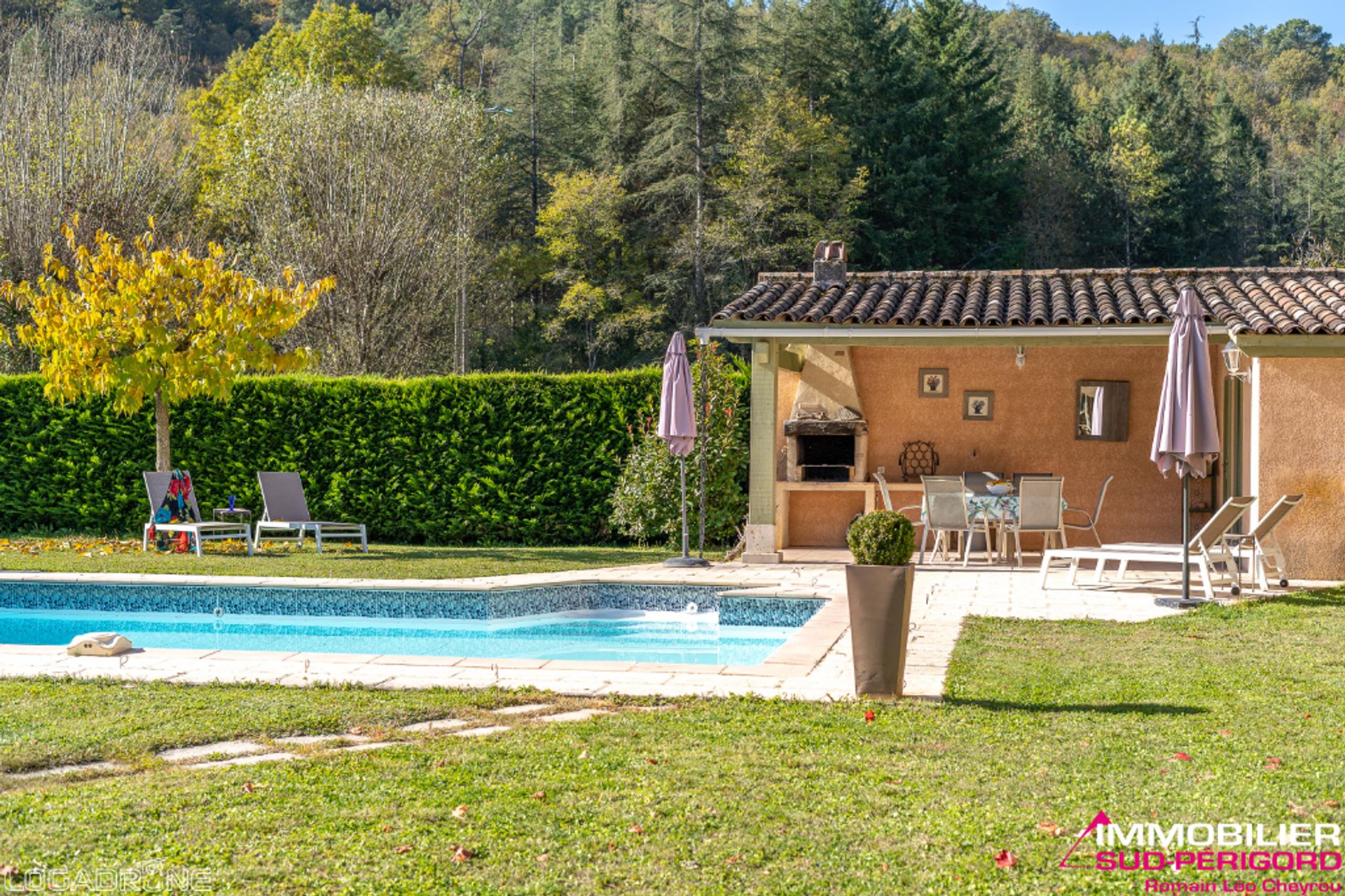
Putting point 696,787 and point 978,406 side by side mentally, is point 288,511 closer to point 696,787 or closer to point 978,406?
point 978,406

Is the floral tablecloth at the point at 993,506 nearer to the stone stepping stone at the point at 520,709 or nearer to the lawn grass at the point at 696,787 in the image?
the lawn grass at the point at 696,787

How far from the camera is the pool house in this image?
12570 mm

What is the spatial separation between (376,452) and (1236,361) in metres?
10.4

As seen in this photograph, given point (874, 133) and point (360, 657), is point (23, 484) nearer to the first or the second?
point (360, 657)

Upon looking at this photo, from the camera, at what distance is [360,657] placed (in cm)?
724

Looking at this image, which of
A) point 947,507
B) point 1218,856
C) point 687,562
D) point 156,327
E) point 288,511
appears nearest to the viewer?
point 1218,856

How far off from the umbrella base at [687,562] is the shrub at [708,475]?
1719mm

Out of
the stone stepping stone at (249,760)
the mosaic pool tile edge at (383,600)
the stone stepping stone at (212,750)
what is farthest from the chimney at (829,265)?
the stone stepping stone at (249,760)

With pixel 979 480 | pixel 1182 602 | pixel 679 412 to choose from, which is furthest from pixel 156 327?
pixel 1182 602

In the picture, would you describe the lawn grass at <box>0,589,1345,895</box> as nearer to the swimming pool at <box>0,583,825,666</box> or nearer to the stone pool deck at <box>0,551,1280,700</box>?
the stone pool deck at <box>0,551,1280,700</box>

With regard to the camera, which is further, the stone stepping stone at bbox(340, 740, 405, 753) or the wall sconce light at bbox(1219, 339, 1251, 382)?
the wall sconce light at bbox(1219, 339, 1251, 382)

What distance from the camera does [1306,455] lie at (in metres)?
11.0

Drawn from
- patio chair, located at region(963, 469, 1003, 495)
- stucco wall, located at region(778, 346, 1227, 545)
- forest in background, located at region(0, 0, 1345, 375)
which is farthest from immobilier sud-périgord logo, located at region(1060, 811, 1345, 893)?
forest in background, located at region(0, 0, 1345, 375)

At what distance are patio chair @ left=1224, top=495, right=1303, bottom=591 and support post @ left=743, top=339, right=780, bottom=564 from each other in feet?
14.8
